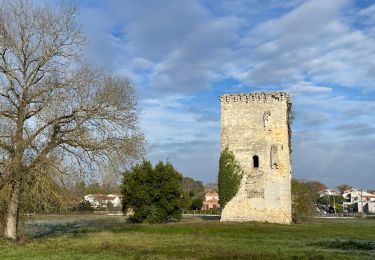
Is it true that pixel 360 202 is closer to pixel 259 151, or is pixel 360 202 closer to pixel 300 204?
pixel 300 204

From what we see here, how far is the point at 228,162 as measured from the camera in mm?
46375

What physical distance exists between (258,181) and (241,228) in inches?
397

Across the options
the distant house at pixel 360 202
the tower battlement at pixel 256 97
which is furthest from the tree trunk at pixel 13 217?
the distant house at pixel 360 202

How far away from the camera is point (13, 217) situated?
2428 cm

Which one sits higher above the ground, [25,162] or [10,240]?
[25,162]

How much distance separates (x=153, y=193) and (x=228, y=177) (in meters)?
7.22

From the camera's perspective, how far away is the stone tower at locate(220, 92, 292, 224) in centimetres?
4488

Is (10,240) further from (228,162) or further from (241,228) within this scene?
(228,162)

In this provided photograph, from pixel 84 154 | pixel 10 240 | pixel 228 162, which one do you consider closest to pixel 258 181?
pixel 228 162

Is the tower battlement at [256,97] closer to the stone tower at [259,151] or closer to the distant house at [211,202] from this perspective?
the stone tower at [259,151]

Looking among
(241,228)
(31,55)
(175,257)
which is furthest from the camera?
(241,228)

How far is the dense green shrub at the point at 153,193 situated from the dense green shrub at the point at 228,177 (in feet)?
12.6

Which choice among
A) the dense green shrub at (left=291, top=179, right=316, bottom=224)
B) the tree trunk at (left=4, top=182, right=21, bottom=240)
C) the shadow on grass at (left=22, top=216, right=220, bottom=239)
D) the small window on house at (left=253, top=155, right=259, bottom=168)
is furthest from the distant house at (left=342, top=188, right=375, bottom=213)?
the tree trunk at (left=4, top=182, right=21, bottom=240)

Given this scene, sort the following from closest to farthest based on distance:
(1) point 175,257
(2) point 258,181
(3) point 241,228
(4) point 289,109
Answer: (1) point 175,257, (3) point 241,228, (2) point 258,181, (4) point 289,109
